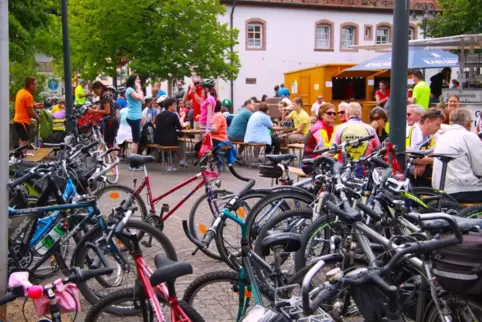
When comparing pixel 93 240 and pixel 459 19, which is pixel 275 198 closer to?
pixel 93 240

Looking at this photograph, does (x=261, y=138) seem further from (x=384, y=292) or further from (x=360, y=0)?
(x=360, y=0)

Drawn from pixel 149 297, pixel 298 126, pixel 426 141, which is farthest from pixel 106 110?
pixel 149 297

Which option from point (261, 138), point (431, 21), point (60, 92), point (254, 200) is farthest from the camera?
point (60, 92)

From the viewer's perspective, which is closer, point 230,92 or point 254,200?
point 254,200

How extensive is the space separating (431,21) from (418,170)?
2332cm

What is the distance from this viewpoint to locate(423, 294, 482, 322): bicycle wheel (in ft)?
11.1

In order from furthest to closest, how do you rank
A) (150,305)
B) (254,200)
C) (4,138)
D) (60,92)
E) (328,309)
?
1. (60,92)
2. (254,200)
3. (4,138)
4. (150,305)
5. (328,309)

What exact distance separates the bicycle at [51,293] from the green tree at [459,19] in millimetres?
27230

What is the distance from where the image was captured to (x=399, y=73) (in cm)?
705

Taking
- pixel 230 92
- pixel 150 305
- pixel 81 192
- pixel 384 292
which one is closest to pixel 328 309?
Result: pixel 384 292

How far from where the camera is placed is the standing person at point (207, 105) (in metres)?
11.7

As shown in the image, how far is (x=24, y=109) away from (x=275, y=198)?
7.80 meters

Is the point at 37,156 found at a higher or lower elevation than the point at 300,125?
lower

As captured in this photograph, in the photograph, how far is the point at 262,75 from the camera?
34.1 meters
